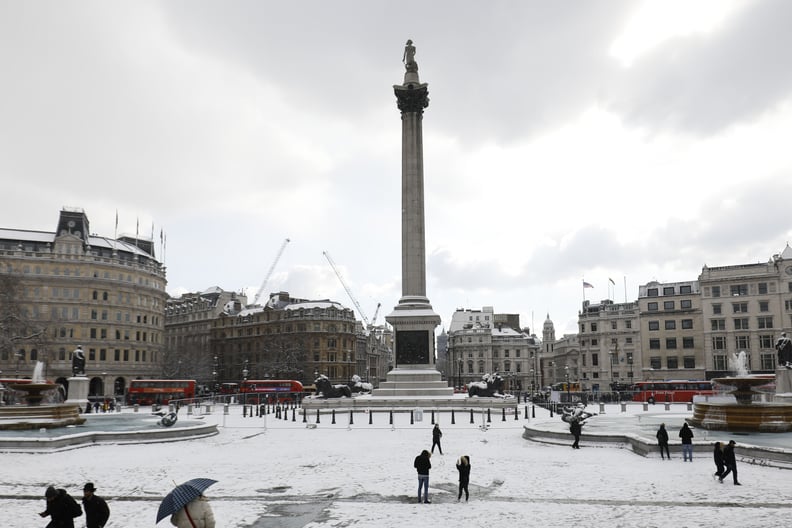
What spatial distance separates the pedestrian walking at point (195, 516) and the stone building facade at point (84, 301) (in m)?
78.7

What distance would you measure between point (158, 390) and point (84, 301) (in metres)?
27.0

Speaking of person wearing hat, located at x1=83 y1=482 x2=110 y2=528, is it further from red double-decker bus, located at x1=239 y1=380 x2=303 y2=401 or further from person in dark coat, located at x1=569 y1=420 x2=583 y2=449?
red double-decker bus, located at x1=239 y1=380 x2=303 y2=401

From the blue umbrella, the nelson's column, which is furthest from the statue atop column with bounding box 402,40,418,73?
the blue umbrella

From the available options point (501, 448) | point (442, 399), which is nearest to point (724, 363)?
point (442, 399)

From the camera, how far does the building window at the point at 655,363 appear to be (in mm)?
96250

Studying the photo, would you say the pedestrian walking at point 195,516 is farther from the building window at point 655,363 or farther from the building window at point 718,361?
the building window at point 655,363

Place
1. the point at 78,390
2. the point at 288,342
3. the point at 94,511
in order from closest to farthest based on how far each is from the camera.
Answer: the point at 94,511 → the point at 78,390 → the point at 288,342

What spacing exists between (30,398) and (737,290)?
8644 cm

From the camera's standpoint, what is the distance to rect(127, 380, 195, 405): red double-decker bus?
216 feet

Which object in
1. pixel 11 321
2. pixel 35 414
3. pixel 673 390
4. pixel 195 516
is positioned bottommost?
pixel 673 390

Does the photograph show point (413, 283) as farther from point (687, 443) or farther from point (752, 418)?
point (687, 443)

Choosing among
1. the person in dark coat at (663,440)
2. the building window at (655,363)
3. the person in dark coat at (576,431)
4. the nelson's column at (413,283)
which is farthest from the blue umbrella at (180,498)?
the building window at (655,363)

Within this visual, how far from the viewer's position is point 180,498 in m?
7.76

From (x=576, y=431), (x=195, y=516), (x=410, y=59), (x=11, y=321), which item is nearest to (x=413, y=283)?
(x=410, y=59)
